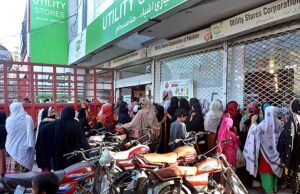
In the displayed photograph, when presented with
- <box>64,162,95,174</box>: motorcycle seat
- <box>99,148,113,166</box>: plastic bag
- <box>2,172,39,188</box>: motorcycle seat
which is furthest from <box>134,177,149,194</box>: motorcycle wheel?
<box>2,172,39,188</box>: motorcycle seat

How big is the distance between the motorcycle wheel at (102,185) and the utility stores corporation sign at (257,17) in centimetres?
388

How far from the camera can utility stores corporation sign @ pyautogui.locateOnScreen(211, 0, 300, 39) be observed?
4.93 metres

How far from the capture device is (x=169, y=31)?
762 cm

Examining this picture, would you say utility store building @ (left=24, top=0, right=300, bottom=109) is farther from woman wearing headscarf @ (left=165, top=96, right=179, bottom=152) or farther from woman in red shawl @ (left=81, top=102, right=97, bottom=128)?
woman in red shawl @ (left=81, top=102, right=97, bottom=128)

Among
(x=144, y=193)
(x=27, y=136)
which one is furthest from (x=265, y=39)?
(x=27, y=136)

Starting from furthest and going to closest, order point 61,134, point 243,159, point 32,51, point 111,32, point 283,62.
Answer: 1. point 32,51
2. point 111,32
3. point 283,62
4. point 243,159
5. point 61,134

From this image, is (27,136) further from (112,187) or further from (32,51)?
(32,51)

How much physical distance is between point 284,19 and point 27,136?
16.4 ft

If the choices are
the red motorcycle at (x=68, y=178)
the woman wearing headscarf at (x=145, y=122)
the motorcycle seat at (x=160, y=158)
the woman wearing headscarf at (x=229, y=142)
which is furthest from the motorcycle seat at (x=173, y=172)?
the woman wearing headscarf at (x=145, y=122)

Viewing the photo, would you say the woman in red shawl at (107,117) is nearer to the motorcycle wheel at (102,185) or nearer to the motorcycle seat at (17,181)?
the motorcycle wheel at (102,185)

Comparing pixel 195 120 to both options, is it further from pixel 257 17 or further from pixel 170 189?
pixel 257 17

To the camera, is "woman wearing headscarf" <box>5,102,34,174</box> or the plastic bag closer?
the plastic bag

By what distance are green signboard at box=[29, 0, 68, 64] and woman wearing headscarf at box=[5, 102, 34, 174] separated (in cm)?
960

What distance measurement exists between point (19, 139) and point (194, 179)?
3.16 meters
